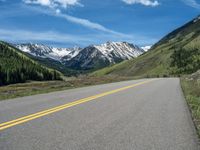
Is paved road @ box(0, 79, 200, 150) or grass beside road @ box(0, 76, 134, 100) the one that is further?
grass beside road @ box(0, 76, 134, 100)

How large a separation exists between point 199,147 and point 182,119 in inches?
171

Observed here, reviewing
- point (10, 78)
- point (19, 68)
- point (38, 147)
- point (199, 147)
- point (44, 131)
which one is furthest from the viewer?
point (19, 68)

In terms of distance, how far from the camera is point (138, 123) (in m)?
10.2

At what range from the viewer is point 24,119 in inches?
407

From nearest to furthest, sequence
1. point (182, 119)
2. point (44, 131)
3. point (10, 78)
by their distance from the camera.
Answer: point (44, 131) < point (182, 119) < point (10, 78)

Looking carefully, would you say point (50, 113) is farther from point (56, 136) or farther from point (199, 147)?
point (199, 147)

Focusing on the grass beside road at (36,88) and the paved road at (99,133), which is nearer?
the paved road at (99,133)

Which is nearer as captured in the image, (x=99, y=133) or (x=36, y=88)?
(x=99, y=133)

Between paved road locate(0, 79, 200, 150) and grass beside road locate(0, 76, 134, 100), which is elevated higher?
grass beside road locate(0, 76, 134, 100)

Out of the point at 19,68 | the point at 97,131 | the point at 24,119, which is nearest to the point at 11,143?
the point at 97,131

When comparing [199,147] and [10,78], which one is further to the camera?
[10,78]

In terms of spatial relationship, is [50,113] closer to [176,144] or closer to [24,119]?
[24,119]

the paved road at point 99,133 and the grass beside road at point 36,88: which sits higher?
the grass beside road at point 36,88

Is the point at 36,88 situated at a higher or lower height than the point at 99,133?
higher
